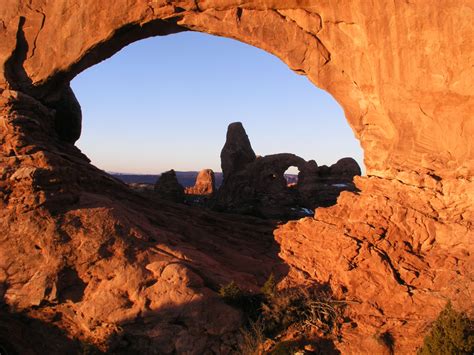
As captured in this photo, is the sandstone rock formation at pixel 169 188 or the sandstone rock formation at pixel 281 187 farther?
the sandstone rock formation at pixel 169 188

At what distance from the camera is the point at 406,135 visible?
9.14 metres

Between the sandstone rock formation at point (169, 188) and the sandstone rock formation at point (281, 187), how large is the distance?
169cm

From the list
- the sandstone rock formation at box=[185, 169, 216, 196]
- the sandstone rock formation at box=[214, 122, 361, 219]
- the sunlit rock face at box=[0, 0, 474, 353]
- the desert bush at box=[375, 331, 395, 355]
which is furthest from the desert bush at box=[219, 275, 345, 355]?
the sandstone rock formation at box=[185, 169, 216, 196]

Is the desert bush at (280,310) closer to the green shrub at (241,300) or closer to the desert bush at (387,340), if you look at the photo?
the green shrub at (241,300)

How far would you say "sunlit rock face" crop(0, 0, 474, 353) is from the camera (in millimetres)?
7914

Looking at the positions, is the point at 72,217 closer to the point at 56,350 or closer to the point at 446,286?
the point at 56,350

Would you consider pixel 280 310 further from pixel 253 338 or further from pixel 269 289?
pixel 253 338

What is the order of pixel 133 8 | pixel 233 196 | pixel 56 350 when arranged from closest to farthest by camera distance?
pixel 56 350, pixel 133 8, pixel 233 196

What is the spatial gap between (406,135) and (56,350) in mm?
7283

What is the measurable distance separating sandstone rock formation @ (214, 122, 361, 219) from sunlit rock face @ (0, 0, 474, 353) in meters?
8.16

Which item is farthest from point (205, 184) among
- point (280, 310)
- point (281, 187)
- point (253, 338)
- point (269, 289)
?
point (253, 338)

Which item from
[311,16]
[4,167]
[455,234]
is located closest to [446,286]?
[455,234]

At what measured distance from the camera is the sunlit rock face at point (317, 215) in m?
7.91

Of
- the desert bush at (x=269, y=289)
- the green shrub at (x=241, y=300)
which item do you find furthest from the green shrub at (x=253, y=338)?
the desert bush at (x=269, y=289)
